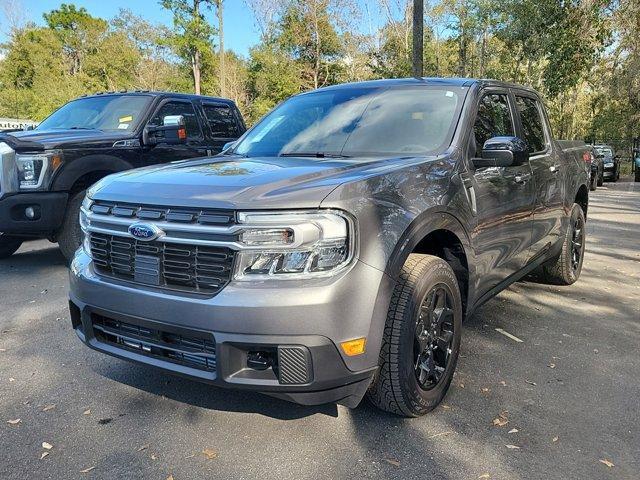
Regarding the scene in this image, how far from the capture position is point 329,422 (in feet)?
9.70

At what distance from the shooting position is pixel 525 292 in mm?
5551

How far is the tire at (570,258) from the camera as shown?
18.1ft

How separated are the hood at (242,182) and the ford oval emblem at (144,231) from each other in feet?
0.38

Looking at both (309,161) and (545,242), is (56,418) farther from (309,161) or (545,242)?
(545,242)

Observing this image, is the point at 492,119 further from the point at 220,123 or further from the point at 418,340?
the point at 220,123

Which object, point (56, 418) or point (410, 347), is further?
point (56, 418)

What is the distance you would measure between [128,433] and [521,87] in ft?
13.3

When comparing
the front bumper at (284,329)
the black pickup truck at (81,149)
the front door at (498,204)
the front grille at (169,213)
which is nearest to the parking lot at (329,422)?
the front bumper at (284,329)

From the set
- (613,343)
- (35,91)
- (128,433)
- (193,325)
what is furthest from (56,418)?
(35,91)

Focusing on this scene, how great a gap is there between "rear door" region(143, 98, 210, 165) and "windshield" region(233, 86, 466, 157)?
305 centimetres

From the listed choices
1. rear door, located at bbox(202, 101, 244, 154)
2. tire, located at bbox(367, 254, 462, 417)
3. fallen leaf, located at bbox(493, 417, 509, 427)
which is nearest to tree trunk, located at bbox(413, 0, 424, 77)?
rear door, located at bbox(202, 101, 244, 154)

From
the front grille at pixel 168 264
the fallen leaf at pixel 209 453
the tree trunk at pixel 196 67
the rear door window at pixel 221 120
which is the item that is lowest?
the fallen leaf at pixel 209 453

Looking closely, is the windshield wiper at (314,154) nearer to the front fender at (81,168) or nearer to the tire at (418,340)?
the tire at (418,340)

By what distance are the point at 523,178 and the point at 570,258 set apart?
74.0 inches
